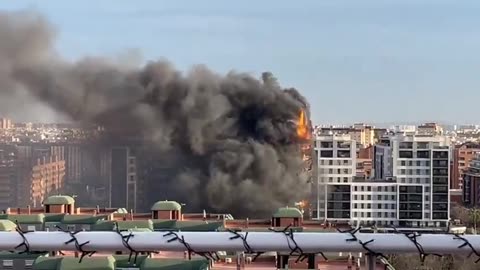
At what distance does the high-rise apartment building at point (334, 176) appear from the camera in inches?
695

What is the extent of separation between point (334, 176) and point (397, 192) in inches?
59.1

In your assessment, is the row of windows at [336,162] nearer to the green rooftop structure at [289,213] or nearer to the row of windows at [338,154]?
the row of windows at [338,154]

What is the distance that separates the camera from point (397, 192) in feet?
58.2

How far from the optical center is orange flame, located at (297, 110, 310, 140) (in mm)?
16906

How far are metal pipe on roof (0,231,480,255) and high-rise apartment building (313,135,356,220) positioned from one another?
1610 cm

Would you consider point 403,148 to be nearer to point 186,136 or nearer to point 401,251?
point 186,136

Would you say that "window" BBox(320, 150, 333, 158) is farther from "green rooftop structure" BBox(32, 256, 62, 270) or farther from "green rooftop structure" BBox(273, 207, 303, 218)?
"green rooftop structure" BBox(32, 256, 62, 270)

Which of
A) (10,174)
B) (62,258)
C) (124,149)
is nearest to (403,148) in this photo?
(124,149)

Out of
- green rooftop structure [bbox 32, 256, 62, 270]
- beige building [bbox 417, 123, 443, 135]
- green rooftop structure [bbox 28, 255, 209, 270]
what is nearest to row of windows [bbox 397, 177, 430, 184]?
beige building [bbox 417, 123, 443, 135]

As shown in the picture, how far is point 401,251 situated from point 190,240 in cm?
34

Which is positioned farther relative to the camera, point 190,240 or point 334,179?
point 334,179

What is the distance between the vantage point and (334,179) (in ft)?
59.7

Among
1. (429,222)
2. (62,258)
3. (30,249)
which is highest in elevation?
(30,249)

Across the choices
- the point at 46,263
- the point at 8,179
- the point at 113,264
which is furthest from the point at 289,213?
the point at 8,179
